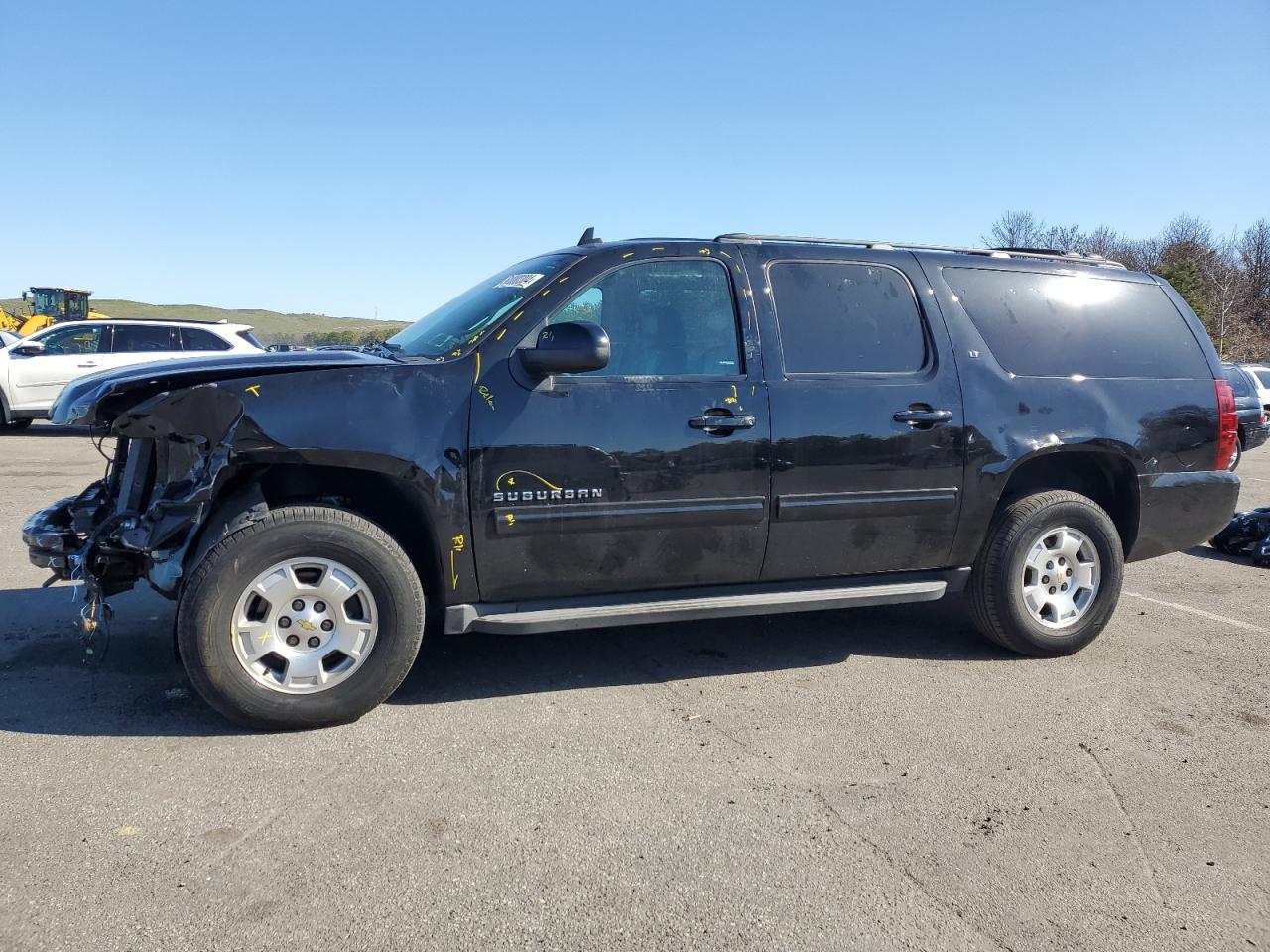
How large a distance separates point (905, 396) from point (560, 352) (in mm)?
Result: 1698

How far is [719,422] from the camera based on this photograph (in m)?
4.10

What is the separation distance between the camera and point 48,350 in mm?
14328

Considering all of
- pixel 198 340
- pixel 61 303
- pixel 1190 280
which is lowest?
pixel 198 340

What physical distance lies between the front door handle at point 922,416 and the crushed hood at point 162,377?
90.4 inches

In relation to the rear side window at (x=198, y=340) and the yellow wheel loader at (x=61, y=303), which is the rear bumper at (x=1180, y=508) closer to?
the rear side window at (x=198, y=340)

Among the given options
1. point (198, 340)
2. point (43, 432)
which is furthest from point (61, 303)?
point (198, 340)

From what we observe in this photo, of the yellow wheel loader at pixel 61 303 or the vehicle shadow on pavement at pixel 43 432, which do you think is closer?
the vehicle shadow on pavement at pixel 43 432

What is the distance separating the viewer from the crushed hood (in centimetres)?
358

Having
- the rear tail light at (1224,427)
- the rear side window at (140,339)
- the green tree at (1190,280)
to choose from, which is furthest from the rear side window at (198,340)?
the green tree at (1190,280)

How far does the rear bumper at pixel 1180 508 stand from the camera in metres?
4.93

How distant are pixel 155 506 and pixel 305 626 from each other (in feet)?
2.42

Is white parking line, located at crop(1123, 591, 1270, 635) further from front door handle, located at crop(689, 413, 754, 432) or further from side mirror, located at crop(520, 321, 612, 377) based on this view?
side mirror, located at crop(520, 321, 612, 377)

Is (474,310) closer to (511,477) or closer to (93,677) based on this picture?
(511,477)

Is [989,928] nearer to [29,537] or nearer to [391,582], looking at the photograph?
[391,582]
